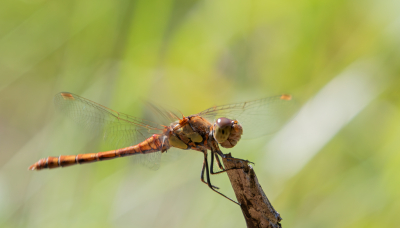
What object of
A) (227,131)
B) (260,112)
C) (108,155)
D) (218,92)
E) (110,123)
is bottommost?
(227,131)

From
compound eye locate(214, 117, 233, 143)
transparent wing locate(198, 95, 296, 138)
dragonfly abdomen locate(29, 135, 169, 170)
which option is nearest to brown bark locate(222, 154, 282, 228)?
compound eye locate(214, 117, 233, 143)

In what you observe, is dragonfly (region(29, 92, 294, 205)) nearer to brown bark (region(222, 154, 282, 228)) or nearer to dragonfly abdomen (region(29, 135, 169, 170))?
dragonfly abdomen (region(29, 135, 169, 170))

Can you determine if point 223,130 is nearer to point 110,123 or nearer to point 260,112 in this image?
point 260,112

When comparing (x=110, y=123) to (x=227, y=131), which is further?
(x=110, y=123)

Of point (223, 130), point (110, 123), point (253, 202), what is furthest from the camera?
point (110, 123)

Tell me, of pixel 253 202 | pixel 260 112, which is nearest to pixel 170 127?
pixel 260 112

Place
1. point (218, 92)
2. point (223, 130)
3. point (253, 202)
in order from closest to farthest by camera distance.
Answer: point (253, 202)
point (223, 130)
point (218, 92)

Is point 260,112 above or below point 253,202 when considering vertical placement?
above

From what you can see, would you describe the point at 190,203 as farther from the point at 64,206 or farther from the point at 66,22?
the point at 66,22
